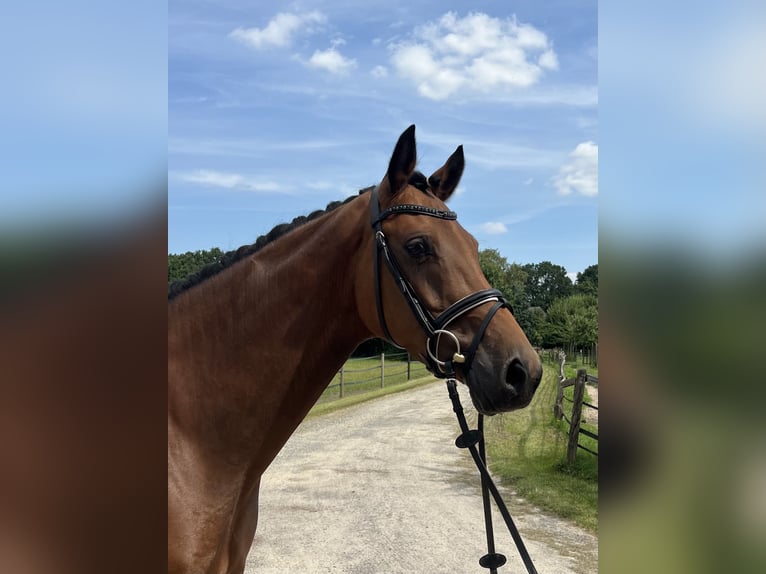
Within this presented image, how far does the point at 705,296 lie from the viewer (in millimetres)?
727

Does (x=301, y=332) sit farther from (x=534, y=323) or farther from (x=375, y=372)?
(x=534, y=323)

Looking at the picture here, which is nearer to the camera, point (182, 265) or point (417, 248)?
point (417, 248)

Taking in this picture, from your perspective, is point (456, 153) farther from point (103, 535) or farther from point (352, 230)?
point (103, 535)

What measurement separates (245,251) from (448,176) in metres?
1.10

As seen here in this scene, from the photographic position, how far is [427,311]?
226 centimetres

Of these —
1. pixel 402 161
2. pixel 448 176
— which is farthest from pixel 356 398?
pixel 402 161

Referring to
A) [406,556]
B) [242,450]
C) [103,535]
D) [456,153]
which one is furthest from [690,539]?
[406,556]

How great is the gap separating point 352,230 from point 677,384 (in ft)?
6.09

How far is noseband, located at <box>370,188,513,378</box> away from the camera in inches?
85.7

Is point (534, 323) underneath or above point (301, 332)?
underneath

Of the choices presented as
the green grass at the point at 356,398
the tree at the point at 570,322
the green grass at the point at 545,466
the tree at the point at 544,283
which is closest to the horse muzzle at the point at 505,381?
the green grass at the point at 545,466

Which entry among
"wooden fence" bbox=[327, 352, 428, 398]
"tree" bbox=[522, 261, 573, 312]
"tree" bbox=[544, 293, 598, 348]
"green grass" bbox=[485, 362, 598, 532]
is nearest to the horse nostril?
"green grass" bbox=[485, 362, 598, 532]

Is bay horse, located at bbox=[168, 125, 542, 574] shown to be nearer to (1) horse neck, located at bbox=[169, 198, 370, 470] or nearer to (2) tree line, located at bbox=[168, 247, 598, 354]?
(1) horse neck, located at bbox=[169, 198, 370, 470]

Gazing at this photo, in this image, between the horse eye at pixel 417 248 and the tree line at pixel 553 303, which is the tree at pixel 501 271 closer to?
the tree line at pixel 553 303
